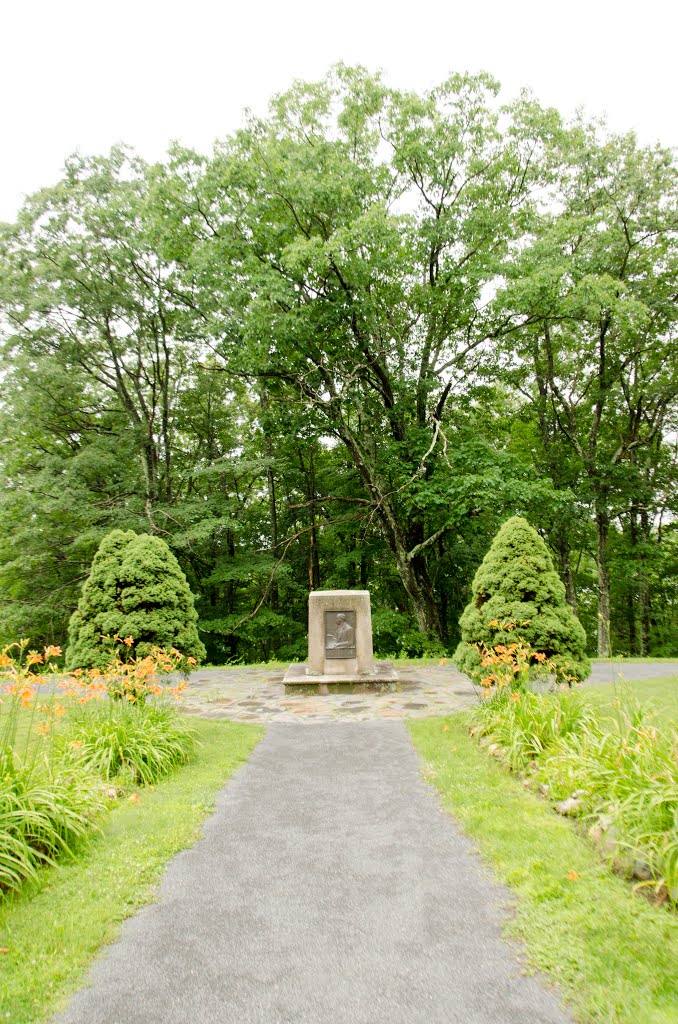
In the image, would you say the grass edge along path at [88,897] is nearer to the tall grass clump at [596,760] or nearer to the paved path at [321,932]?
the paved path at [321,932]

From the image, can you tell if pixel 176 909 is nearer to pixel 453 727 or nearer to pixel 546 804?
pixel 546 804

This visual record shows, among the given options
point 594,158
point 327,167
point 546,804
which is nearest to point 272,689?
point 546,804

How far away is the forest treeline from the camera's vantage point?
41.2 ft

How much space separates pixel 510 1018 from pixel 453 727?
4481 mm

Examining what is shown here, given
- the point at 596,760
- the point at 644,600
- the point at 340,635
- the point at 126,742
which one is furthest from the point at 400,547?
the point at 596,760

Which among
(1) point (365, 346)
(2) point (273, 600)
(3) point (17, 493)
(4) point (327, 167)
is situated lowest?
(2) point (273, 600)

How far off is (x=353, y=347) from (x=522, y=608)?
10006 mm

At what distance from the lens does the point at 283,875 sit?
3205mm

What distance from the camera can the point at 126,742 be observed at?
16.0 ft

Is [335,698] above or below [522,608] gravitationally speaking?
below

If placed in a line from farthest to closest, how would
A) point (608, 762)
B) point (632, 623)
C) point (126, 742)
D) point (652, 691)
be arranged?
point (632, 623), point (652, 691), point (126, 742), point (608, 762)

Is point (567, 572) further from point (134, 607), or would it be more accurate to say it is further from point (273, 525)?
point (134, 607)

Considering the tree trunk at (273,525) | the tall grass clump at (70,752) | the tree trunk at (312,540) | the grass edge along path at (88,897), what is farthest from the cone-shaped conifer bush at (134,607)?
the tree trunk at (312,540)

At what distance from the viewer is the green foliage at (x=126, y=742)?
4.59 meters
